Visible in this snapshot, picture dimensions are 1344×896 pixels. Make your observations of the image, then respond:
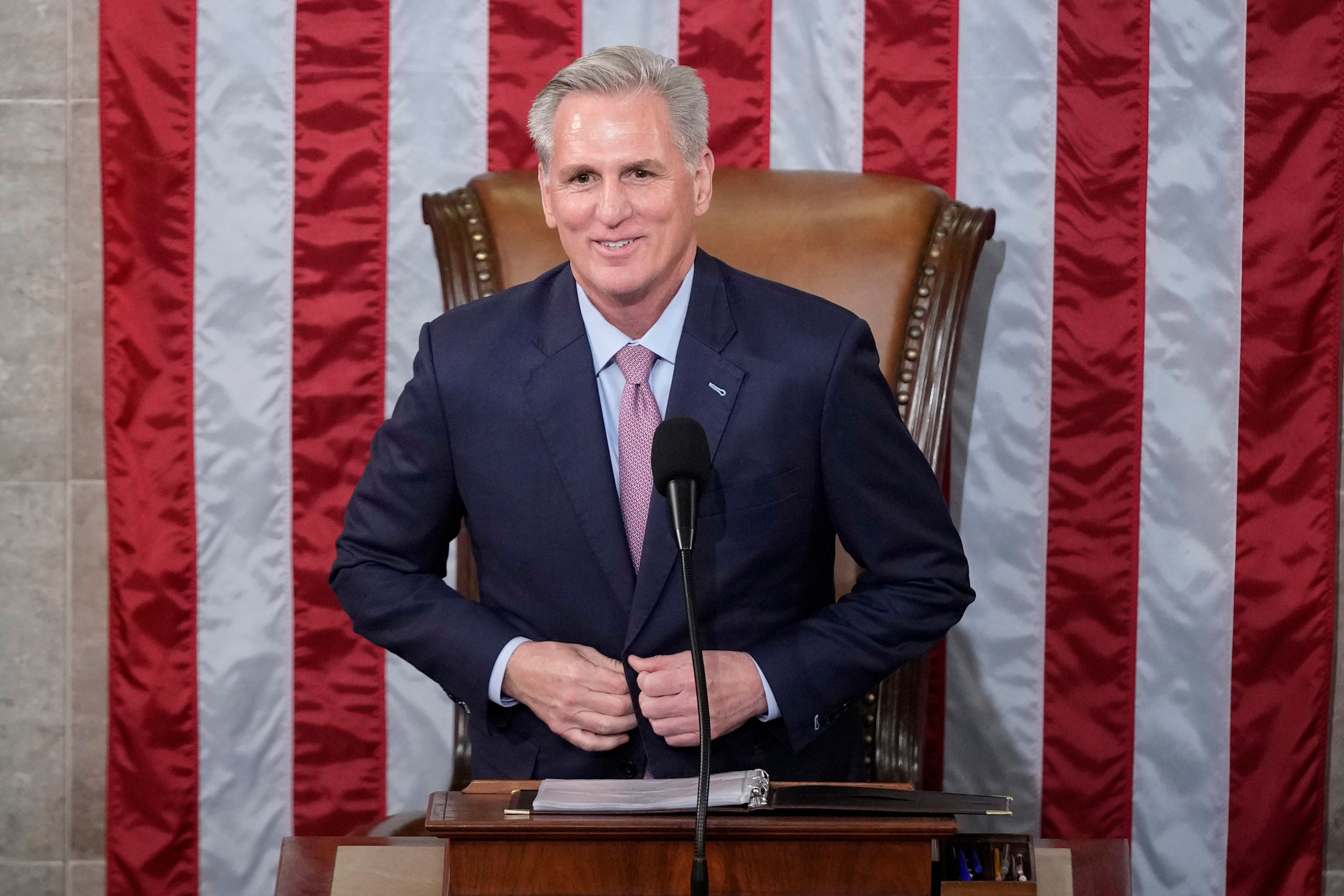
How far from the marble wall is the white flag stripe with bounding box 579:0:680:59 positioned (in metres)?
0.85

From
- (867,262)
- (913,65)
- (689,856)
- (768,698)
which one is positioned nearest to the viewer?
(689,856)

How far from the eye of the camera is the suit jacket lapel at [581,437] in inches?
63.9

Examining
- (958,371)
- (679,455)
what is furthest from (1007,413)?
(679,455)

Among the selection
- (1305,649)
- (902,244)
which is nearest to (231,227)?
(902,244)

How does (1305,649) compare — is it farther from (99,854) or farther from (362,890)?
(99,854)

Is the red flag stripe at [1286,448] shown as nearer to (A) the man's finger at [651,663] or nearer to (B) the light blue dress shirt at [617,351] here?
(B) the light blue dress shirt at [617,351]

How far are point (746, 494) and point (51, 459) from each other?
139cm

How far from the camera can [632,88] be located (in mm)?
1592

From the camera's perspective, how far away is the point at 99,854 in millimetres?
2463

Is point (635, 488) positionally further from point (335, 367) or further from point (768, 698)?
point (335, 367)

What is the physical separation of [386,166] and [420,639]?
99 cm

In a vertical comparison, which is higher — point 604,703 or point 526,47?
point 526,47

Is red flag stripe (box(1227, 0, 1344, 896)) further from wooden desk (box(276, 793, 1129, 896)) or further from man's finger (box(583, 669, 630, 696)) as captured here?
wooden desk (box(276, 793, 1129, 896))

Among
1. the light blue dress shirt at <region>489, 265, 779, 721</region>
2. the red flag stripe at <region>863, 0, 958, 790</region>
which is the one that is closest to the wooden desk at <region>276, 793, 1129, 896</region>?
the light blue dress shirt at <region>489, 265, 779, 721</region>
